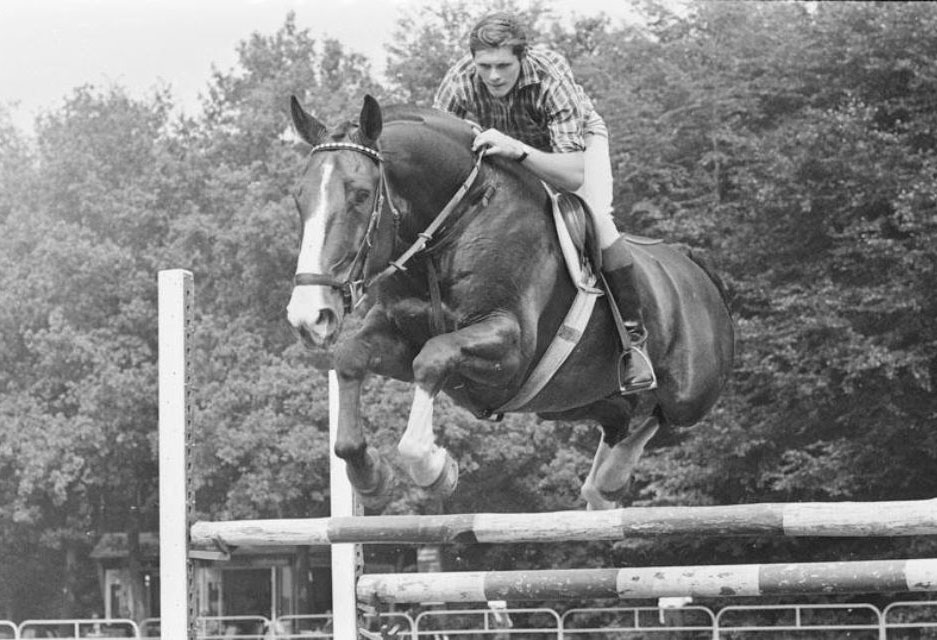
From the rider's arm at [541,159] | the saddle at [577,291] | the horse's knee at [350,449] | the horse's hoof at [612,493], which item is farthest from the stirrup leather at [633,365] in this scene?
the horse's knee at [350,449]

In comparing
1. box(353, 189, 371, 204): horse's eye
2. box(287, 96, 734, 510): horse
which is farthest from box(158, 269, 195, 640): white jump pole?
box(353, 189, 371, 204): horse's eye

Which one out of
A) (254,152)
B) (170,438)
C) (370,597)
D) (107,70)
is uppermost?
(107,70)

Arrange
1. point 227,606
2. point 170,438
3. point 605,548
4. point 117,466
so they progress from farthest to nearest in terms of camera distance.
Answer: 1. point 227,606
2. point 117,466
3. point 605,548
4. point 170,438

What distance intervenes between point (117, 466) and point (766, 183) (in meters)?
16.3

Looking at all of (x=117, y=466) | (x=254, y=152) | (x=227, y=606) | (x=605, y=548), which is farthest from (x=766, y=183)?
(x=227, y=606)

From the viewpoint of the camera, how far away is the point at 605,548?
30703 mm

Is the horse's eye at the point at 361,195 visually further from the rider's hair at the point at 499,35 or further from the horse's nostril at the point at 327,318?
the rider's hair at the point at 499,35

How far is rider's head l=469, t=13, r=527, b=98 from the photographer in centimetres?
586

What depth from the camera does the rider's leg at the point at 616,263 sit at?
246 inches

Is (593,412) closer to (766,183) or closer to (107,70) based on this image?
(766,183)

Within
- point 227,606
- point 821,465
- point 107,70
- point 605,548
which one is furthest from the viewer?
point 227,606

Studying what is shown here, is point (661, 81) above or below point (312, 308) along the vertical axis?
above

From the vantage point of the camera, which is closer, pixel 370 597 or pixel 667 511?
pixel 667 511

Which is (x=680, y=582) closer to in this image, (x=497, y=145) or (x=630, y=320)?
(x=630, y=320)
